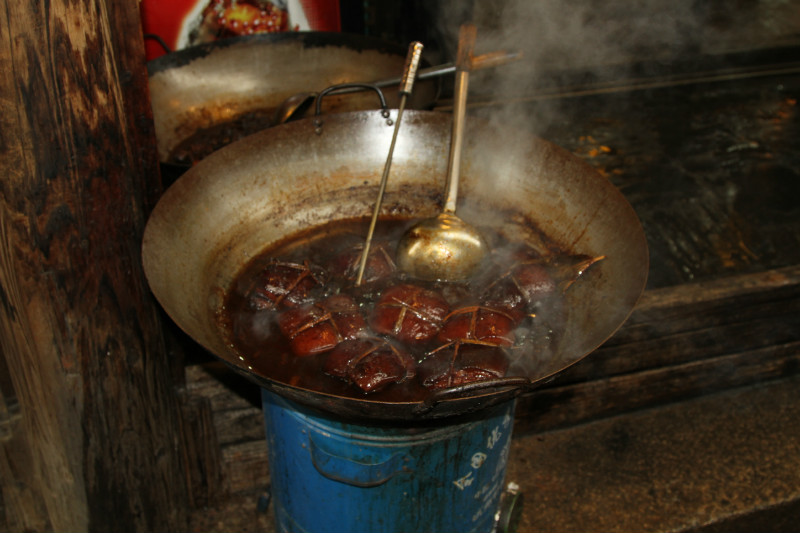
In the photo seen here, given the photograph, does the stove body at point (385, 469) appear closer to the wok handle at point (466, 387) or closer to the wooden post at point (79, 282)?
the wok handle at point (466, 387)

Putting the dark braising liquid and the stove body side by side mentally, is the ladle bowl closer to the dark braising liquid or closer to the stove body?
the dark braising liquid

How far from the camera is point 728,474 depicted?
168 inches

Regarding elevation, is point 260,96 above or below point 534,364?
above

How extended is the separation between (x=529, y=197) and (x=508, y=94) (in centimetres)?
250

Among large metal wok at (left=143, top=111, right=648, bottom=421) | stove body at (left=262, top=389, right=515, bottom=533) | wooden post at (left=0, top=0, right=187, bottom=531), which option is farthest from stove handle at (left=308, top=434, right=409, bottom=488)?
wooden post at (left=0, top=0, right=187, bottom=531)

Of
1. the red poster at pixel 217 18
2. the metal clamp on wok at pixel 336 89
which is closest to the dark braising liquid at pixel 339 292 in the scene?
the metal clamp on wok at pixel 336 89

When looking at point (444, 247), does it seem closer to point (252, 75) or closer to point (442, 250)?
point (442, 250)

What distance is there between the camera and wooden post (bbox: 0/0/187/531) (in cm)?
238

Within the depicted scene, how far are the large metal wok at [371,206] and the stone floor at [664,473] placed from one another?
2.19 meters

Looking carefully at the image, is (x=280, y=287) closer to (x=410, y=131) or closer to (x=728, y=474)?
(x=410, y=131)

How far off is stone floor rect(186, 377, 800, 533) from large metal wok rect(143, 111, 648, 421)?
7.17 feet

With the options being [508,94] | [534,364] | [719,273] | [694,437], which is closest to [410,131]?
[534,364]

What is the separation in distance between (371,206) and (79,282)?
146 cm

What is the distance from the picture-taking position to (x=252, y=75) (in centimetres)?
468
